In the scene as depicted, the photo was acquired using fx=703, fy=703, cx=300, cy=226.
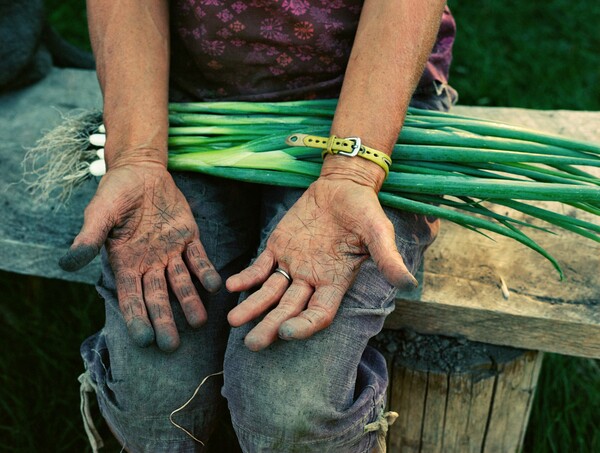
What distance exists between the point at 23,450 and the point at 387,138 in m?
1.39

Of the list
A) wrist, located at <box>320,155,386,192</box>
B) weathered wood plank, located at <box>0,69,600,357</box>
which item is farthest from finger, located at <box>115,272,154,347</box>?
weathered wood plank, located at <box>0,69,600,357</box>

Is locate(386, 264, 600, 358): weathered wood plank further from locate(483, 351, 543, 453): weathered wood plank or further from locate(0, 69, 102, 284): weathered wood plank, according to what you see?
locate(0, 69, 102, 284): weathered wood plank

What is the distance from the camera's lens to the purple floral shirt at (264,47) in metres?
1.48

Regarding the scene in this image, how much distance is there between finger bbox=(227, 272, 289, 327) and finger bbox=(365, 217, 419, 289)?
0.59 ft

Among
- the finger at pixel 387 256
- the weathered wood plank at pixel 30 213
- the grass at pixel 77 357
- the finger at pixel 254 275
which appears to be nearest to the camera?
the finger at pixel 387 256

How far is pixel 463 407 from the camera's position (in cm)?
171

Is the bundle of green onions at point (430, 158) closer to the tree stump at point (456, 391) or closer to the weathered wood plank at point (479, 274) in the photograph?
the weathered wood plank at point (479, 274)

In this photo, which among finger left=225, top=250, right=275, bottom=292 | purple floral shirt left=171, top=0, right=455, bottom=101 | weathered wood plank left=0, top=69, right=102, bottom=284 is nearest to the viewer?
finger left=225, top=250, right=275, bottom=292

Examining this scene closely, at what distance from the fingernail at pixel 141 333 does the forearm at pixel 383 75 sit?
0.46 meters

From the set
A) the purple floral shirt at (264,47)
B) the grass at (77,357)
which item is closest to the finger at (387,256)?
the purple floral shirt at (264,47)

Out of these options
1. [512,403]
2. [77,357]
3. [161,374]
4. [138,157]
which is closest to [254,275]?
[161,374]

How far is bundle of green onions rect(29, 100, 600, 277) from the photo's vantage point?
4.52ft

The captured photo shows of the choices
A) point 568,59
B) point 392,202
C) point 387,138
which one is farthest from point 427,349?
point 568,59

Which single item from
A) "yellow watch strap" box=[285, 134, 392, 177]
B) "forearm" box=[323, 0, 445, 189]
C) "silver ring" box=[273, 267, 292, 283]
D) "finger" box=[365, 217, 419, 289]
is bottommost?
"silver ring" box=[273, 267, 292, 283]
